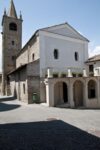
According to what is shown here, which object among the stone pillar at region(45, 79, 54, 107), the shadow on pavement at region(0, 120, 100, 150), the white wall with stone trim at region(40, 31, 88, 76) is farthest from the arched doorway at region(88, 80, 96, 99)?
the shadow on pavement at region(0, 120, 100, 150)

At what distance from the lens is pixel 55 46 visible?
25.1 metres

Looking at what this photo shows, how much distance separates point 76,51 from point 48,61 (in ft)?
18.6

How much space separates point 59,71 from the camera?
2497 centimetres

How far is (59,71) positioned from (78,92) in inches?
152

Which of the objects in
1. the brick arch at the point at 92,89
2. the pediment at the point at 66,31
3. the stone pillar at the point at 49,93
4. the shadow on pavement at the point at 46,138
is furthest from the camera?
the pediment at the point at 66,31

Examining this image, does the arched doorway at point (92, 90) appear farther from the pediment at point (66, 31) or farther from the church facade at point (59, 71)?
the pediment at point (66, 31)

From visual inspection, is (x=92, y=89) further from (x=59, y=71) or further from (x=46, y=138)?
(x=46, y=138)

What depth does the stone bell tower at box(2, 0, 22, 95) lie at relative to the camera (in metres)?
37.2

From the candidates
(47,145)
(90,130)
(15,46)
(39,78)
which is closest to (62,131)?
(90,130)

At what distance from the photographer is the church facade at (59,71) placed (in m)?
22.1

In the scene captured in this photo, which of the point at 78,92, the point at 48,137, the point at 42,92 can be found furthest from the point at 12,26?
the point at 48,137

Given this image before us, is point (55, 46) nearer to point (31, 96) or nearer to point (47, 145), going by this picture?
point (31, 96)

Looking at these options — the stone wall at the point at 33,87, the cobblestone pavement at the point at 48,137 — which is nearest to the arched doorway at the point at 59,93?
the stone wall at the point at 33,87

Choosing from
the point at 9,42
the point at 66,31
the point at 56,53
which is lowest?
the point at 56,53
